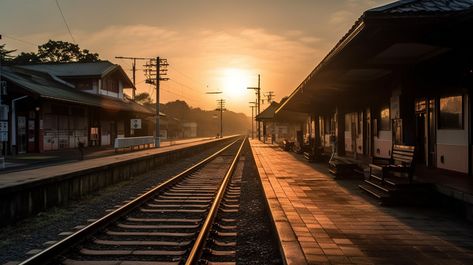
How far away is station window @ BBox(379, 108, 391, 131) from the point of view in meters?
16.4

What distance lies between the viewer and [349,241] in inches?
225

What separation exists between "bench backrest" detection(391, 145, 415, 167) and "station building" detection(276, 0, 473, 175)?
59cm

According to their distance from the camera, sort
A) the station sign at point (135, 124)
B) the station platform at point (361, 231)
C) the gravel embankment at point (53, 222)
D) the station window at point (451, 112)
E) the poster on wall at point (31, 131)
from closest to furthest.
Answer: the station platform at point (361, 231) → the gravel embankment at point (53, 222) → the station window at point (451, 112) → the poster on wall at point (31, 131) → the station sign at point (135, 124)

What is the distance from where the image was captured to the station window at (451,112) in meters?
10.8

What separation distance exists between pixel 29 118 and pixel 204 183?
51.8ft

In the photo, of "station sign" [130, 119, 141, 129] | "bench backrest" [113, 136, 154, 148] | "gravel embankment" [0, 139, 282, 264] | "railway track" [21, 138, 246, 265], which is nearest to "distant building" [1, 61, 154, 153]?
"station sign" [130, 119, 141, 129]

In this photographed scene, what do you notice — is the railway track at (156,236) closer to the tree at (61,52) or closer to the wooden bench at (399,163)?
the wooden bench at (399,163)

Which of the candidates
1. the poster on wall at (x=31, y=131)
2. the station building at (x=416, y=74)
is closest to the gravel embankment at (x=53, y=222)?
the station building at (x=416, y=74)

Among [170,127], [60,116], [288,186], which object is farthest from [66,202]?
[170,127]

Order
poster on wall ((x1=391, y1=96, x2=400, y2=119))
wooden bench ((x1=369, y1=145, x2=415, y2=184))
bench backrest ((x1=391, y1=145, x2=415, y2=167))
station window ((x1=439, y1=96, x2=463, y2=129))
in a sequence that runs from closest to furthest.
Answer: wooden bench ((x1=369, y1=145, x2=415, y2=184)) → bench backrest ((x1=391, y1=145, x2=415, y2=167)) → station window ((x1=439, y1=96, x2=463, y2=129)) → poster on wall ((x1=391, y1=96, x2=400, y2=119))

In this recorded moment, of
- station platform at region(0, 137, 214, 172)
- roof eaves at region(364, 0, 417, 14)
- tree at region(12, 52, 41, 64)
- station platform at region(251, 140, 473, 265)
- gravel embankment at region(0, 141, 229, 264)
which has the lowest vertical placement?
gravel embankment at region(0, 141, 229, 264)

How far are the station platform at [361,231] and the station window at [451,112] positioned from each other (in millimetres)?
3401

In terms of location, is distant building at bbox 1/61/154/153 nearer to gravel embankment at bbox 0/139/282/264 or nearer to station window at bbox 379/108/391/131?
gravel embankment at bbox 0/139/282/264

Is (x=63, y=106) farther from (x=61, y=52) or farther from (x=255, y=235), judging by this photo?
(x=61, y=52)
